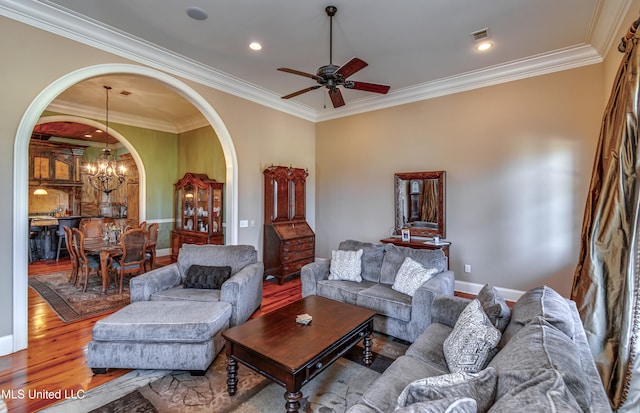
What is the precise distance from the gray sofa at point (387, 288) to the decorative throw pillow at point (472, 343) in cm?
98

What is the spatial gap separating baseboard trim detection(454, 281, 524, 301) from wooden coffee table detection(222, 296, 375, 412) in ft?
9.02

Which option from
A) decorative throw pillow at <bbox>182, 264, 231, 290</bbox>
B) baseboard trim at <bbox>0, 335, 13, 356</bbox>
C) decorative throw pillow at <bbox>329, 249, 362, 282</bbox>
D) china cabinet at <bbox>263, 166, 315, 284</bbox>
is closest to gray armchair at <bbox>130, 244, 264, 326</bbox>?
decorative throw pillow at <bbox>182, 264, 231, 290</bbox>

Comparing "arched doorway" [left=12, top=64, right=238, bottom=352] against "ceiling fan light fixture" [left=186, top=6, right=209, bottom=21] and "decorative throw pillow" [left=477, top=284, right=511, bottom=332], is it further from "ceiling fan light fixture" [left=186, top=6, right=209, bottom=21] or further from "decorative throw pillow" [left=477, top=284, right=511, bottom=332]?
"decorative throw pillow" [left=477, top=284, right=511, bottom=332]

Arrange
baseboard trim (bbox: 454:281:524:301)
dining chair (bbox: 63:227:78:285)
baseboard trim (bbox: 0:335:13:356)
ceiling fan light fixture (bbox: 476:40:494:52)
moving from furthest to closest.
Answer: dining chair (bbox: 63:227:78:285) → baseboard trim (bbox: 454:281:524:301) → ceiling fan light fixture (bbox: 476:40:494:52) → baseboard trim (bbox: 0:335:13:356)

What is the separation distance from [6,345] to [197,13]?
3.79 meters

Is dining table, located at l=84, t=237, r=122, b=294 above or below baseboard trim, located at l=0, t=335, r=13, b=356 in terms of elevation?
above

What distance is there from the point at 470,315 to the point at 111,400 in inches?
104

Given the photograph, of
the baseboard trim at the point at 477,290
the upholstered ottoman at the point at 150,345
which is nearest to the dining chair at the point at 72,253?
the upholstered ottoman at the point at 150,345

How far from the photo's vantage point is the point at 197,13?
3143 millimetres

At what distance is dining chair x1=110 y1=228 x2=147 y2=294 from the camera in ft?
15.4

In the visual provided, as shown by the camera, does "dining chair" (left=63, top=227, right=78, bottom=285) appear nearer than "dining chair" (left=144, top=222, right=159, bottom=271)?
Yes

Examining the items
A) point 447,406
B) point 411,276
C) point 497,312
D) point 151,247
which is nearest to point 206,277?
point 411,276

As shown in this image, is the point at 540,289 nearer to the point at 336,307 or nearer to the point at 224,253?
the point at 336,307

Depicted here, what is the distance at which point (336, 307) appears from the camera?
290 cm
